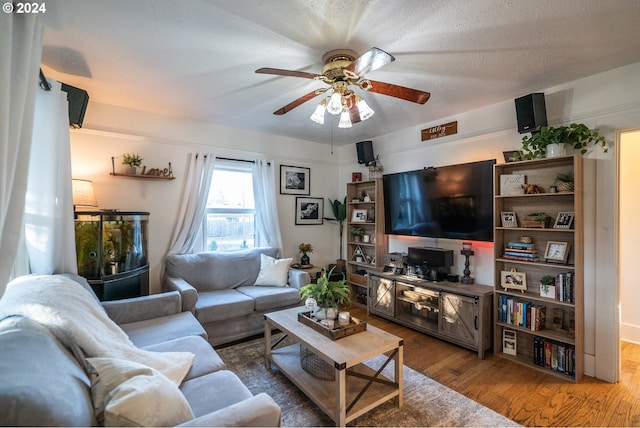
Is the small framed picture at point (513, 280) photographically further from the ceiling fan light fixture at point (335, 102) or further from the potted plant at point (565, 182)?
the ceiling fan light fixture at point (335, 102)

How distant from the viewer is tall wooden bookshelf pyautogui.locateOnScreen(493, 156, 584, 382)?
94.4 inches

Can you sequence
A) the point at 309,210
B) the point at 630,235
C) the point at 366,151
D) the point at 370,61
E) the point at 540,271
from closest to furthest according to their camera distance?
the point at 370,61, the point at 540,271, the point at 630,235, the point at 366,151, the point at 309,210

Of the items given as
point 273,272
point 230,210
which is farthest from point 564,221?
point 230,210

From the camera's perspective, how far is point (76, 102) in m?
2.58

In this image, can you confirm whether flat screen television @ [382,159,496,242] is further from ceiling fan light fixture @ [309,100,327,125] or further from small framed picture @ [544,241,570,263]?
ceiling fan light fixture @ [309,100,327,125]

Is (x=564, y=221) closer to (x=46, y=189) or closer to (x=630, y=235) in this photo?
(x=630, y=235)

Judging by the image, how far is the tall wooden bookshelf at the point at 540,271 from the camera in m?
2.40

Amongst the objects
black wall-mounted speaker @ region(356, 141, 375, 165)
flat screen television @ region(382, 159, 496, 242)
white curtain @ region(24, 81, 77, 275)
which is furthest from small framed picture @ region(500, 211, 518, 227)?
white curtain @ region(24, 81, 77, 275)

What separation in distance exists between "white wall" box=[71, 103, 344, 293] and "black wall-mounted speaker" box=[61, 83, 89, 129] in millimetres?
426

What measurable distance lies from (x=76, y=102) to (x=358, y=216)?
352 centimetres

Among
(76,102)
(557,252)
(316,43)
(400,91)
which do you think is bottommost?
(557,252)

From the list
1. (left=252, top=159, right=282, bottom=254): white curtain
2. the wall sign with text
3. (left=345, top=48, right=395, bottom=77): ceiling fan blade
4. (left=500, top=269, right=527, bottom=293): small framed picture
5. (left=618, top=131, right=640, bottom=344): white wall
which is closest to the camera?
(left=345, top=48, right=395, bottom=77): ceiling fan blade

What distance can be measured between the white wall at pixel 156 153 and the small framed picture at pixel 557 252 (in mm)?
3121

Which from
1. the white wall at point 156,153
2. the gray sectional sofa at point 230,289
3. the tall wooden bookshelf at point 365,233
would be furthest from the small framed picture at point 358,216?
the gray sectional sofa at point 230,289
